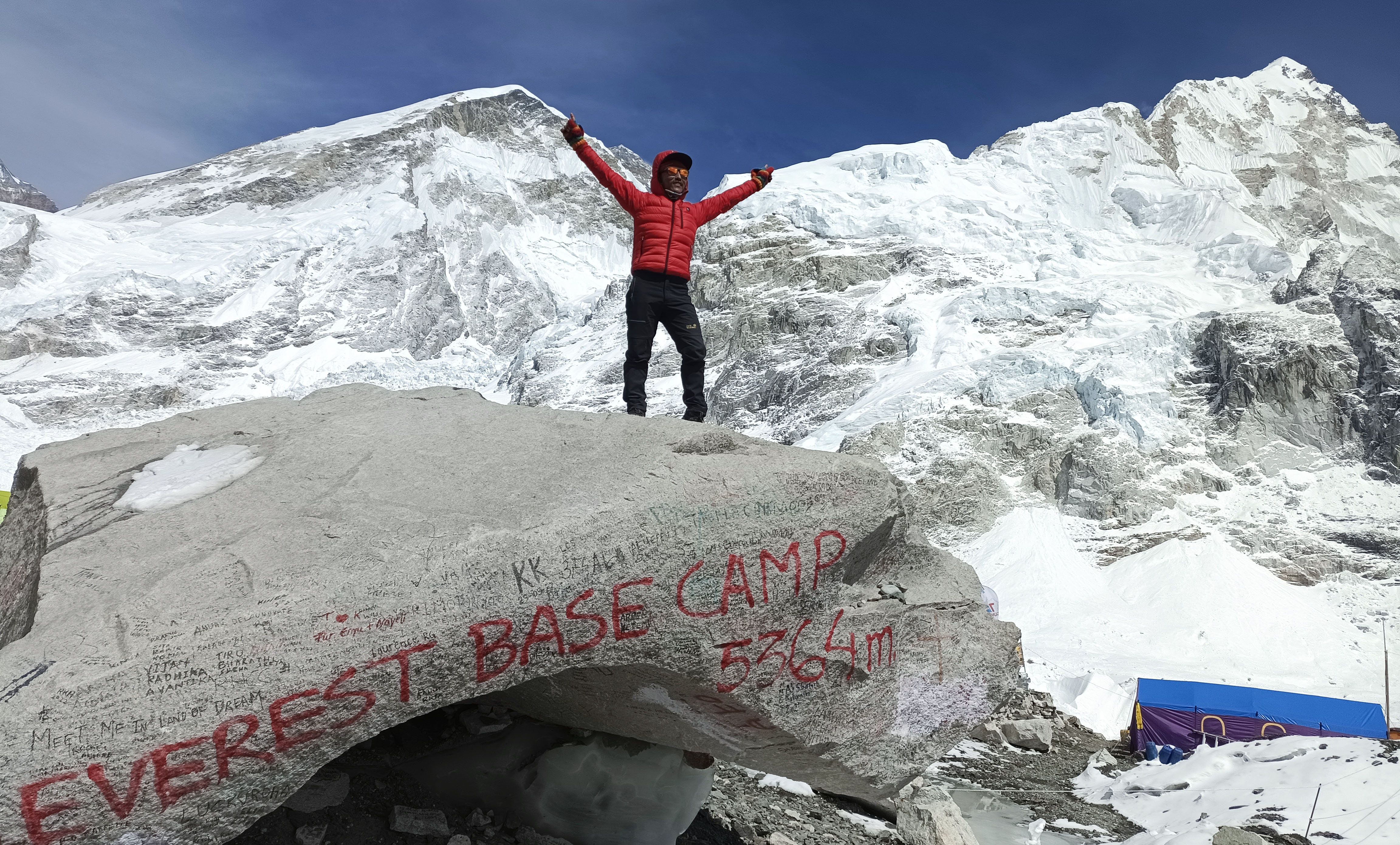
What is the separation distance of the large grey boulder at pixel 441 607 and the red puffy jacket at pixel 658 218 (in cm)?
154

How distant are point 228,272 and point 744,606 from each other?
119 metres

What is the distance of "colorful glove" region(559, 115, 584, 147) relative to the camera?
634cm

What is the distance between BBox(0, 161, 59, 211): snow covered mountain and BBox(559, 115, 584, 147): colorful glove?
223 meters

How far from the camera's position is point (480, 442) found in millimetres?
4816

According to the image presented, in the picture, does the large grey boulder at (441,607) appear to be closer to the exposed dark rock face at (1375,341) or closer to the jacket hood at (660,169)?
the jacket hood at (660,169)

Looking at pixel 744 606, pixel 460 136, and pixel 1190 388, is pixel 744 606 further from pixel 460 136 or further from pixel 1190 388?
pixel 460 136

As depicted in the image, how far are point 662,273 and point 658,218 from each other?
16.3 inches

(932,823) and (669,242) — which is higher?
(669,242)

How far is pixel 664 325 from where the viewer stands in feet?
20.8

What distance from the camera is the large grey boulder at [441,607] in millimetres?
3221

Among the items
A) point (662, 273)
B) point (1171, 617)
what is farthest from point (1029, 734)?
point (1171, 617)

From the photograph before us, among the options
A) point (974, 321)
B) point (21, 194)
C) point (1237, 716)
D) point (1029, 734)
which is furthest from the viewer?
point (21, 194)

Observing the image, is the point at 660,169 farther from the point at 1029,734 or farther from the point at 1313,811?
the point at 1029,734

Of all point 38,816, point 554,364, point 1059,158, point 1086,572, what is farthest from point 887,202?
point 38,816
